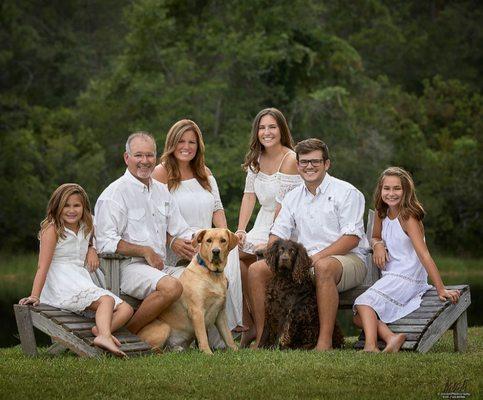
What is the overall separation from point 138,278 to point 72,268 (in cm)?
51

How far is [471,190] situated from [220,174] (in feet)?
26.2

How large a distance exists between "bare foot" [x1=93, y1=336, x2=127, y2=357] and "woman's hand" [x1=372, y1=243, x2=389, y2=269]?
85.3 inches

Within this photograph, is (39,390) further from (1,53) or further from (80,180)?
(1,53)

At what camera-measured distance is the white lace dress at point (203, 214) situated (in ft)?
27.8

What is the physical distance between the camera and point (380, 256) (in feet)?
26.9

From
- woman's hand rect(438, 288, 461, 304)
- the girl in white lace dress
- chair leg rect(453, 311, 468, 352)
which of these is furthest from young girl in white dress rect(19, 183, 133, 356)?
chair leg rect(453, 311, 468, 352)

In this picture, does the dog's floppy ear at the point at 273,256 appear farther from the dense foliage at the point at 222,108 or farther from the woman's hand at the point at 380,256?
the dense foliage at the point at 222,108

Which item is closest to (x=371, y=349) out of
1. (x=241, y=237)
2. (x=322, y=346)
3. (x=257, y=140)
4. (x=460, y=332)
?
(x=322, y=346)

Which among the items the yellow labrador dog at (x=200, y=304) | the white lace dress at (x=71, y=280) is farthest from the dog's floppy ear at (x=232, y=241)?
the white lace dress at (x=71, y=280)

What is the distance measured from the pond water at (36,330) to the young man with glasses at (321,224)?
4885mm

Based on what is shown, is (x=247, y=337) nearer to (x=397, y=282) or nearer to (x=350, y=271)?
(x=350, y=271)

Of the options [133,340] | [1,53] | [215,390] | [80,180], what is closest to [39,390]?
[215,390]

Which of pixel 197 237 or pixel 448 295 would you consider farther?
pixel 197 237

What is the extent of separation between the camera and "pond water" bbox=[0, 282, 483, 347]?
1342 cm
